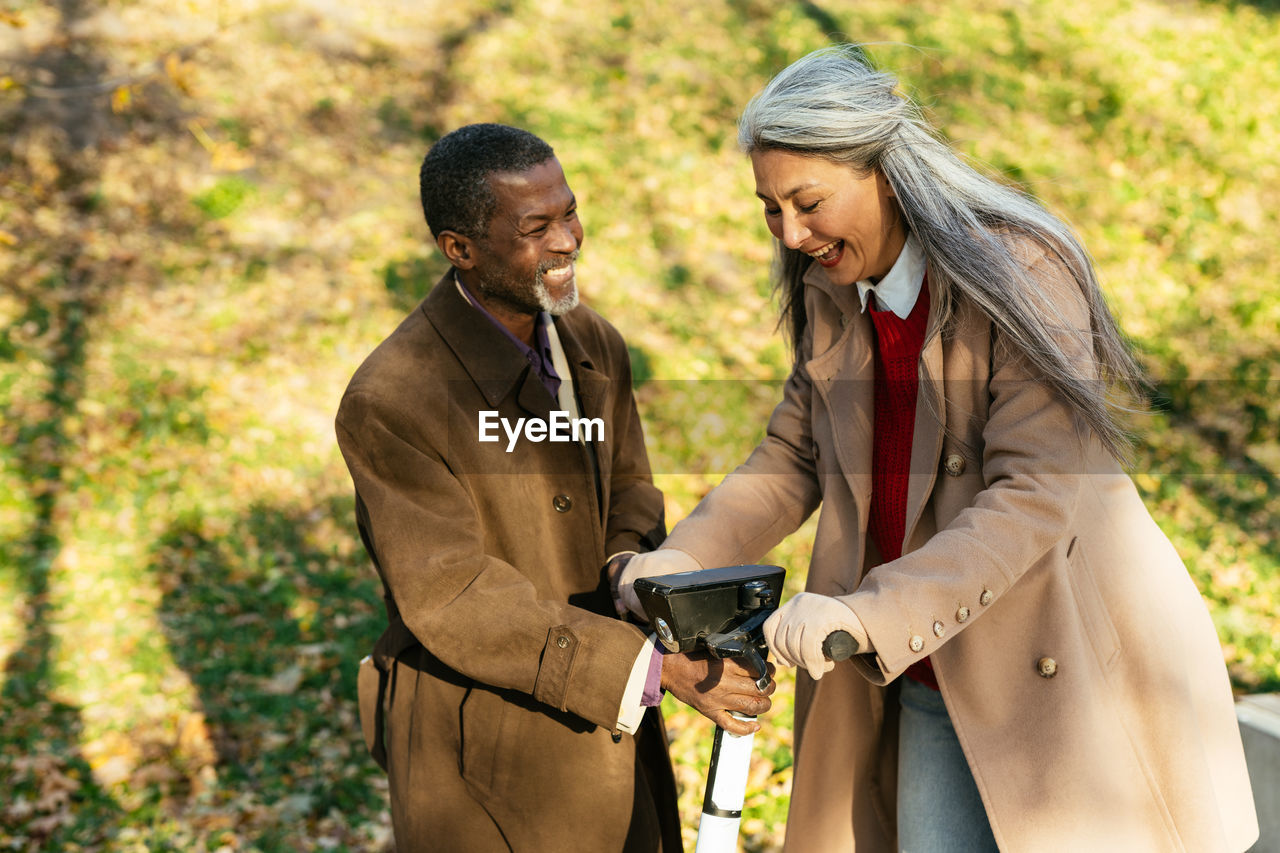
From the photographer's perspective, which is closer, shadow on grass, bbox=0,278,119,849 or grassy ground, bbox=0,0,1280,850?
shadow on grass, bbox=0,278,119,849

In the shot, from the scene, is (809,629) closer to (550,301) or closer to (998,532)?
(998,532)

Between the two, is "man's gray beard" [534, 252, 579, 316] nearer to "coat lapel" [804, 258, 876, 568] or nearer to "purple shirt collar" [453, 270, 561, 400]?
"purple shirt collar" [453, 270, 561, 400]

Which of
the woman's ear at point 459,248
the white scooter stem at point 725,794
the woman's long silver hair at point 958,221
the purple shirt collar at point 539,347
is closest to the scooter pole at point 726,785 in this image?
the white scooter stem at point 725,794

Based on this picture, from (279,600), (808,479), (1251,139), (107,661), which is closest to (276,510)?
(279,600)

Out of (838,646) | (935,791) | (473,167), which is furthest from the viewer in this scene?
(473,167)

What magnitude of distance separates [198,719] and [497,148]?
3.69m

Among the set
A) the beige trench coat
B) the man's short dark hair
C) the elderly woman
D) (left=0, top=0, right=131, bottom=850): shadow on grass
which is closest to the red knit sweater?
the elderly woman

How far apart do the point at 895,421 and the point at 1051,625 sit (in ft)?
1.92

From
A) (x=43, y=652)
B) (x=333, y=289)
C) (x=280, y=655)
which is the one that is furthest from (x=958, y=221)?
(x=333, y=289)

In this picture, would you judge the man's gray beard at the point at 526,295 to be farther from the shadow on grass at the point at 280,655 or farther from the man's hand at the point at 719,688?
the shadow on grass at the point at 280,655

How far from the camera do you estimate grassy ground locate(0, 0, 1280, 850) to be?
517 cm

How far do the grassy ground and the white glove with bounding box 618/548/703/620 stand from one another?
2.43 m

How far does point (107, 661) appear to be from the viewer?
5.48m

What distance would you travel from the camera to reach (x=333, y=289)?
836 centimetres
